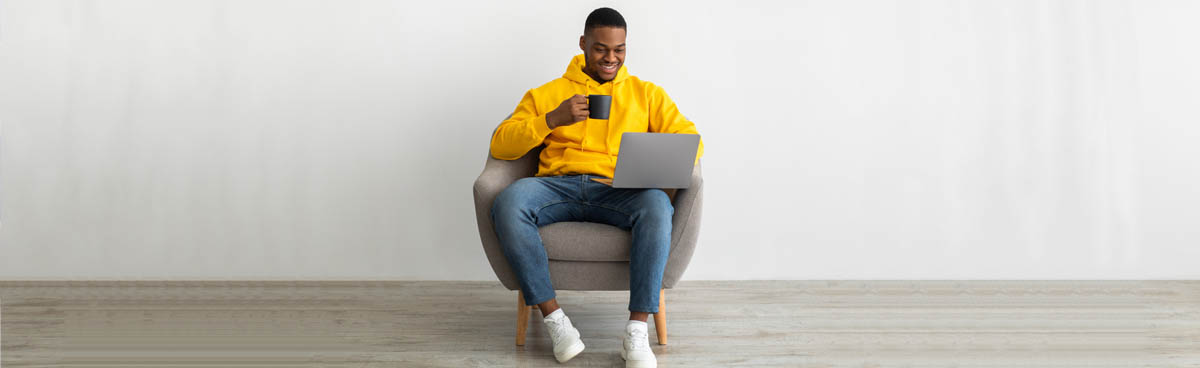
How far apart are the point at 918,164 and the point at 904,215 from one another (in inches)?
8.1

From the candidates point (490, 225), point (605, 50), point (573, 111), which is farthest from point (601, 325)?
point (605, 50)

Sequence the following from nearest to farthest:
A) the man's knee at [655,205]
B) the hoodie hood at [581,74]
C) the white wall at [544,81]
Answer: the man's knee at [655,205] → the hoodie hood at [581,74] → the white wall at [544,81]

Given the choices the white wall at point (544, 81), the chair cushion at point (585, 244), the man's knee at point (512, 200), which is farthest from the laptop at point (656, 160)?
the white wall at point (544, 81)

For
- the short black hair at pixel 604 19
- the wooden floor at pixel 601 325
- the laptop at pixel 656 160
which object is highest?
the short black hair at pixel 604 19

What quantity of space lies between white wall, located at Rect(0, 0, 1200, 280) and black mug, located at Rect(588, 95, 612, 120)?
0.98 meters

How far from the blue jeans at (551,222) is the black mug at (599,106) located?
10.7 inches

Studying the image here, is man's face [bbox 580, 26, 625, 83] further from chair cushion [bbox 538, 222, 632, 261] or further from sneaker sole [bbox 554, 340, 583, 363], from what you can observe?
sneaker sole [bbox 554, 340, 583, 363]

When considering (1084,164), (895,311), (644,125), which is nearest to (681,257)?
(644,125)

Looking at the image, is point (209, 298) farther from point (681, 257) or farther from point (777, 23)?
point (777, 23)

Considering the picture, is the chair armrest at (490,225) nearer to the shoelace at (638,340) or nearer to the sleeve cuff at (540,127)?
the sleeve cuff at (540,127)

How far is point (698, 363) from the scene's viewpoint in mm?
2256

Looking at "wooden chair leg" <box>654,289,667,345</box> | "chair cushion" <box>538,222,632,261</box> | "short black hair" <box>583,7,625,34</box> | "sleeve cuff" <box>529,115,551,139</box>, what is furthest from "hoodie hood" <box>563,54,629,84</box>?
"wooden chair leg" <box>654,289,667,345</box>

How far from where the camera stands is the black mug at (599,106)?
2.23m

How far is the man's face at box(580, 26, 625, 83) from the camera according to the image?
2564mm
